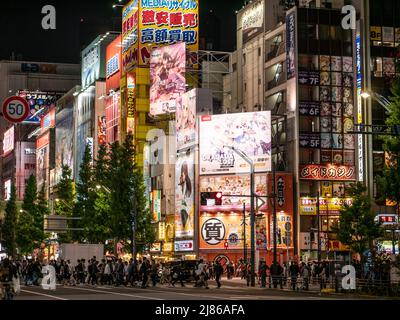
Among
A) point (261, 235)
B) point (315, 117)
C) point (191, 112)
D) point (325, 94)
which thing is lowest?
point (261, 235)

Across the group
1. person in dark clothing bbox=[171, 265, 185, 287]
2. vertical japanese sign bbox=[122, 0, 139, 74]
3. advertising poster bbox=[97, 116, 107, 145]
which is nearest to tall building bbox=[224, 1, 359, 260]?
vertical japanese sign bbox=[122, 0, 139, 74]

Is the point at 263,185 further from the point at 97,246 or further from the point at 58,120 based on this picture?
the point at 58,120

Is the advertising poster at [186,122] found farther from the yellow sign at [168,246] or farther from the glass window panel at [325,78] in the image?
the glass window panel at [325,78]

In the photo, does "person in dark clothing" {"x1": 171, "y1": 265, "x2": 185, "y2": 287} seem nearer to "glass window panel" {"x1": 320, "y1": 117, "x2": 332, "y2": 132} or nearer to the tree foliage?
the tree foliage

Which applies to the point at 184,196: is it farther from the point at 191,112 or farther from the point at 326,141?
the point at 326,141

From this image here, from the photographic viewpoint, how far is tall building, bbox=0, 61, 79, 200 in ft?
529

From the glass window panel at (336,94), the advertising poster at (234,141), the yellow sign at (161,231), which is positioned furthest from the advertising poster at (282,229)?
the yellow sign at (161,231)

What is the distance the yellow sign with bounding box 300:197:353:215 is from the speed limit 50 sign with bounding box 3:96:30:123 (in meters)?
49.0

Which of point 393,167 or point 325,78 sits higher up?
point 325,78

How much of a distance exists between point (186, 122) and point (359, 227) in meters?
33.1

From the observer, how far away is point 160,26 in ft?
323

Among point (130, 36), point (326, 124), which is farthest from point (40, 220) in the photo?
point (326, 124)

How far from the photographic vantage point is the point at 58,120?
456 ft

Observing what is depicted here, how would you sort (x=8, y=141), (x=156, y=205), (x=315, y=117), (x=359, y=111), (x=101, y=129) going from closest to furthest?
1. (x=359, y=111)
2. (x=315, y=117)
3. (x=156, y=205)
4. (x=101, y=129)
5. (x=8, y=141)
